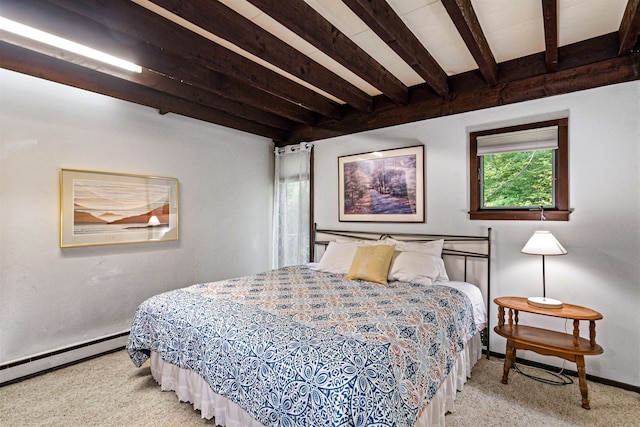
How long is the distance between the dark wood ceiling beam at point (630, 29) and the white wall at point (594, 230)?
0.30 m

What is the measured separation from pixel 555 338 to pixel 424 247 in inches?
50.1

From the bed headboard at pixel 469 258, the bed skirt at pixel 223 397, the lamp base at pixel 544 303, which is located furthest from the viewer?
the bed headboard at pixel 469 258

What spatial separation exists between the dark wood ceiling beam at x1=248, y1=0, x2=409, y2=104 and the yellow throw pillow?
1.63 meters

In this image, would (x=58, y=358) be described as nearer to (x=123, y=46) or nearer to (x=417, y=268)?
(x=123, y=46)

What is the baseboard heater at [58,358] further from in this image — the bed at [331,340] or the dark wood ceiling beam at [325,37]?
the dark wood ceiling beam at [325,37]

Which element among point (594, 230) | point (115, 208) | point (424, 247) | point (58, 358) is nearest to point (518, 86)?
point (594, 230)

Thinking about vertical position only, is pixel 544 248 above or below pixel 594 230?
below

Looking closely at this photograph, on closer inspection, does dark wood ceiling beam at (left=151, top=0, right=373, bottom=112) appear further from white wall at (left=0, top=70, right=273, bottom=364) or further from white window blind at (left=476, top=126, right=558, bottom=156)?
white wall at (left=0, top=70, right=273, bottom=364)

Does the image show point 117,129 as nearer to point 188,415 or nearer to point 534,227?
point 188,415

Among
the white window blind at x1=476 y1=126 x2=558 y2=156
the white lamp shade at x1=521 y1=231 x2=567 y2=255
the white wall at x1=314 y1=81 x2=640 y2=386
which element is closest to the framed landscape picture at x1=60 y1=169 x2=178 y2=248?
the white wall at x1=314 y1=81 x2=640 y2=386

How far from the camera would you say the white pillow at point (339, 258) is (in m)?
3.35

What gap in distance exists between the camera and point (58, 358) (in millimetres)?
2750

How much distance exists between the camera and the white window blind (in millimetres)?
2768

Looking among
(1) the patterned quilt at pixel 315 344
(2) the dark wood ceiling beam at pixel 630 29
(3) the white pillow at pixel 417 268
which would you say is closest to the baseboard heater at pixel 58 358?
(1) the patterned quilt at pixel 315 344
